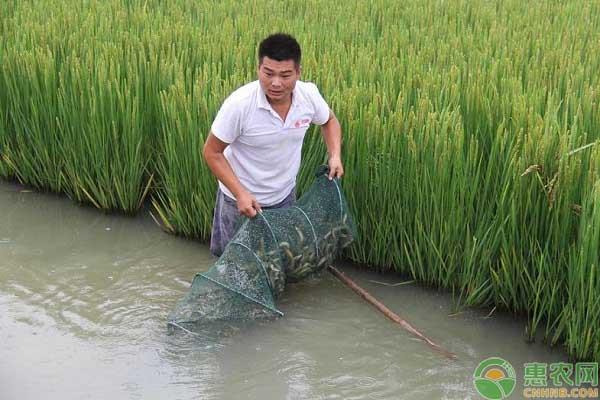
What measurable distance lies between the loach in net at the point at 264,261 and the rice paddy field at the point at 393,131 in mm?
274

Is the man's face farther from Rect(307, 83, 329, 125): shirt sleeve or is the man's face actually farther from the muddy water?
the muddy water

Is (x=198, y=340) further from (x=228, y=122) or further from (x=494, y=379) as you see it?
(x=494, y=379)

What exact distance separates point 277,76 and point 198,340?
0.99m

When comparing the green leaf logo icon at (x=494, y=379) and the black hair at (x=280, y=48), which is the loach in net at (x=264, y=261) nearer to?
the black hair at (x=280, y=48)

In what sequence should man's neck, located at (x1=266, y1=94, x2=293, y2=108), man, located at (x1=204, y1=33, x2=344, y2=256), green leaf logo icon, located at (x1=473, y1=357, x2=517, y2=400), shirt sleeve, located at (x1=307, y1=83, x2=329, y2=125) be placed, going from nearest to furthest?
green leaf logo icon, located at (x1=473, y1=357, x2=517, y2=400) < man, located at (x1=204, y1=33, x2=344, y2=256) < man's neck, located at (x1=266, y1=94, x2=293, y2=108) < shirt sleeve, located at (x1=307, y1=83, x2=329, y2=125)

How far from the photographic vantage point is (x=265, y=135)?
3027mm

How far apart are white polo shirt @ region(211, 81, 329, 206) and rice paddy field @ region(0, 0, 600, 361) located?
0.39 metres

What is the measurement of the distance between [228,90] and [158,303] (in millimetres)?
1012

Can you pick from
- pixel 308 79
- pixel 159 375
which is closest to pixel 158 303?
pixel 159 375

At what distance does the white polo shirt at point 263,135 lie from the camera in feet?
9.71

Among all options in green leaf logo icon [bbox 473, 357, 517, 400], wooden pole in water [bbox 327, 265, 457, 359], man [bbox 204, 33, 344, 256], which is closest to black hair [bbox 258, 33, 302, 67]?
man [bbox 204, 33, 344, 256]

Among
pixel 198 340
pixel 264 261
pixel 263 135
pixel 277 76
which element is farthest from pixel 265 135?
pixel 198 340

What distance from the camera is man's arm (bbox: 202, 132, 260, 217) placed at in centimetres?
296

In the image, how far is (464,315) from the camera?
328cm
